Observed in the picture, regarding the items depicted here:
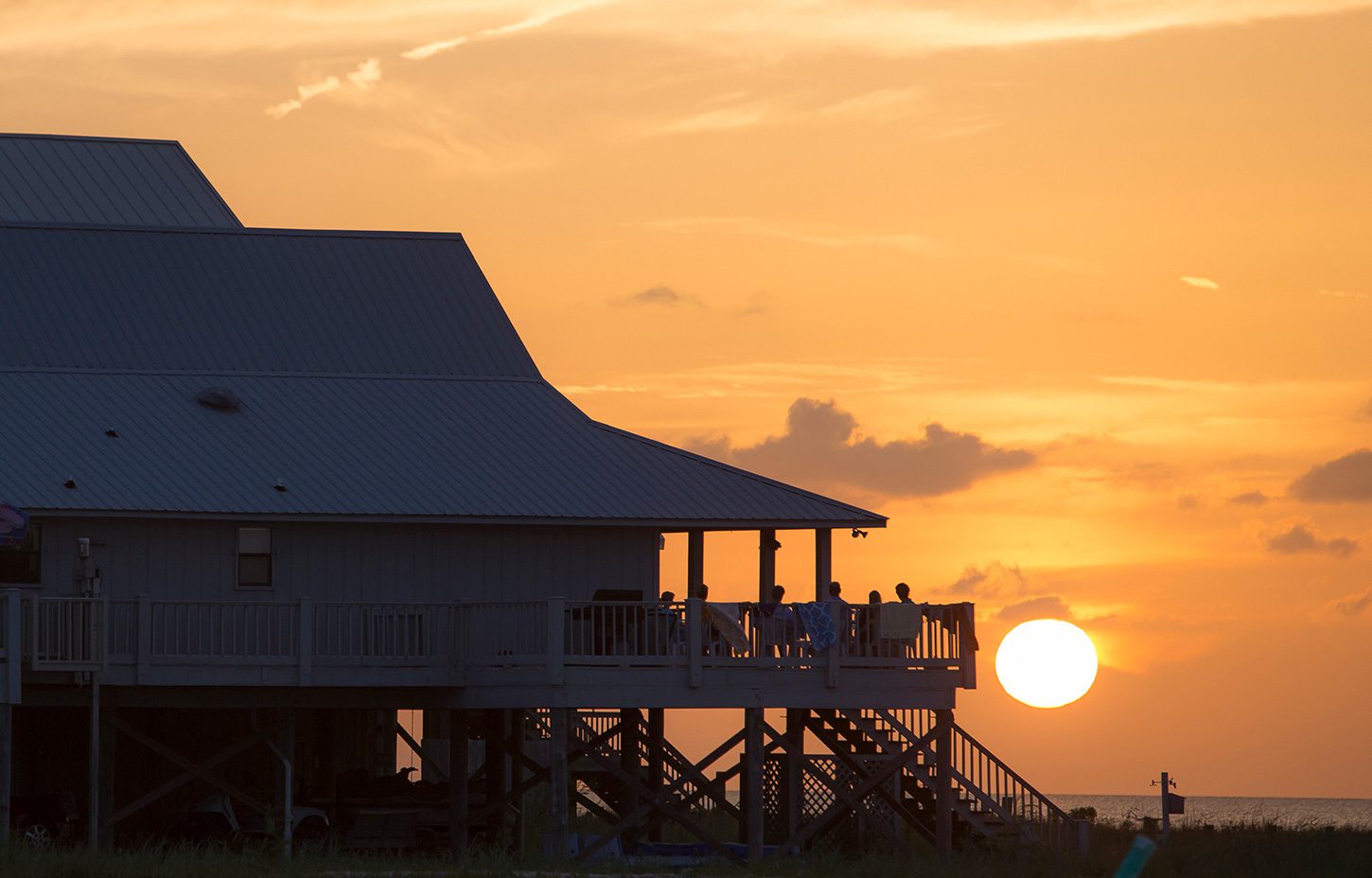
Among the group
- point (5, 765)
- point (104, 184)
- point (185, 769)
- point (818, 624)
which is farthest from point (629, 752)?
point (104, 184)

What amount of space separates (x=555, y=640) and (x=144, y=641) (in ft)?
18.4

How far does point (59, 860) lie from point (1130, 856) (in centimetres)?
1914

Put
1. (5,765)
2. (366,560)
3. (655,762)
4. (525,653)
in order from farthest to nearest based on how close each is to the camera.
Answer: (655,762) → (366,560) → (525,653) → (5,765)

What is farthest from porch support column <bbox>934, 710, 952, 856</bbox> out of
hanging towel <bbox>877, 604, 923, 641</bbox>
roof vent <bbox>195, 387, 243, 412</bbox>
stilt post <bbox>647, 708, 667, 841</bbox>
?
roof vent <bbox>195, 387, 243, 412</bbox>

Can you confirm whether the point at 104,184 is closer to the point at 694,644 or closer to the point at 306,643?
the point at 306,643

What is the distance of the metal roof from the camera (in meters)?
33.8

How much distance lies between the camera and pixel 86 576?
1278 inches

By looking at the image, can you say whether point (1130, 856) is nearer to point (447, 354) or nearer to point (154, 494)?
point (154, 494)

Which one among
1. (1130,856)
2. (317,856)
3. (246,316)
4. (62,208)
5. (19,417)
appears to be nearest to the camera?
(1130,856)

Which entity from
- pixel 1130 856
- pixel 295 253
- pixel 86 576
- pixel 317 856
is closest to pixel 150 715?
pixel 86 576

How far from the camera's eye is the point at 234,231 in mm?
39312

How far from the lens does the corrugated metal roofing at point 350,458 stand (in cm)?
3338

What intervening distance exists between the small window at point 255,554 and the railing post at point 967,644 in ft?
33.4

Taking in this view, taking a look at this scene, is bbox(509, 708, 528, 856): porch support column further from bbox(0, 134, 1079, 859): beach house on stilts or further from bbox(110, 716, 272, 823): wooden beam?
bbox(110, 716, 272, 823): wooden beam
